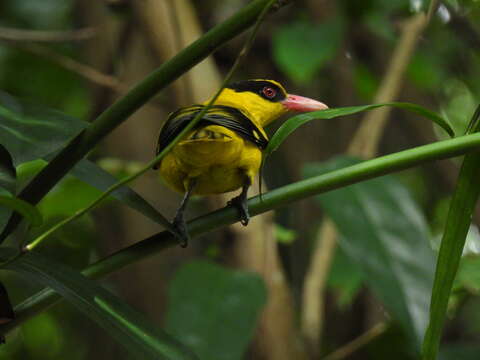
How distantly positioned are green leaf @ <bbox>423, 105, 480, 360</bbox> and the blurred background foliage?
0.71m

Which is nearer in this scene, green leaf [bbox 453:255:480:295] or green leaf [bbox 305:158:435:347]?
green leaf [bbox 305:158:435:347]

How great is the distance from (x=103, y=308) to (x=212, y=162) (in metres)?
0.51

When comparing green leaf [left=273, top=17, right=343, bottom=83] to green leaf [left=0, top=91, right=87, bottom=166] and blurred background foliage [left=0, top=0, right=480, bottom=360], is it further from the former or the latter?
green leaf [left=0, top=91, right=87, bottom=166]

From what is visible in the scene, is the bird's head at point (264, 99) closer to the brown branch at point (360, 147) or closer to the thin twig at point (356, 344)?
the brown branch at point (360, 147)

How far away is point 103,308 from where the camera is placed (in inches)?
28.1

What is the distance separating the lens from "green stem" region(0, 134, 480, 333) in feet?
2.32

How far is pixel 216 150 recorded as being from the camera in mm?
1161

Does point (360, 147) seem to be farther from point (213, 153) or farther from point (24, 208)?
point (24, 208)

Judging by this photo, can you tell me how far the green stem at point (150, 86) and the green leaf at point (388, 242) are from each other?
37.8 inches

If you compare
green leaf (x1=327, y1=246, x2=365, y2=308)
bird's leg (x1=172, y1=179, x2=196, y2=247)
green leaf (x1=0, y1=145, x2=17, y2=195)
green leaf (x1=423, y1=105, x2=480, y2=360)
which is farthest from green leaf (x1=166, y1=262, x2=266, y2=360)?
green leaf (x1=0, y1=145, x2=17, y2=195)

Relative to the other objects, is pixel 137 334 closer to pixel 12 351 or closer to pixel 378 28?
pixel 378 28

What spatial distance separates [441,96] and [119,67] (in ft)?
5.26

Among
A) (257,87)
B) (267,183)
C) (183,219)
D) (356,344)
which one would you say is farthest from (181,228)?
(267,183)

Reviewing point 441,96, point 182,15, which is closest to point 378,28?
point 182,15
